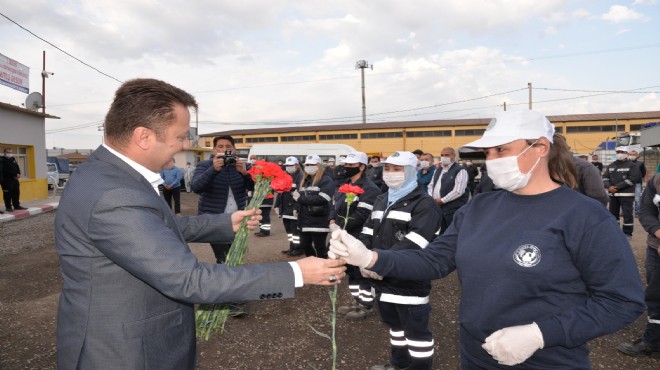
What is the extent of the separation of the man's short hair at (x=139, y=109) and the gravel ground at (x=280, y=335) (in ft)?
9.27

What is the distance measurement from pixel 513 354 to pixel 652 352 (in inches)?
137

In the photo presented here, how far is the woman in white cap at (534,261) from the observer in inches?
63.8

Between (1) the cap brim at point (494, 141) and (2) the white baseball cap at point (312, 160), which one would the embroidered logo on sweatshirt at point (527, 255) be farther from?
(2) the white baseball cap at point (312, 160)

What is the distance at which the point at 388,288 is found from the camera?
3541 mm

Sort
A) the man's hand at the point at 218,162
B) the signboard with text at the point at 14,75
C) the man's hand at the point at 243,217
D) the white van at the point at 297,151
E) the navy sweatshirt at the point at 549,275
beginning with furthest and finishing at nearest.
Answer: the white van at the point at 297,151 → the signboard with text at the point at 14,75 → the man's hand at the point at 218,162 → the man's hand at the point at 243,217 → the navy sweatshirt at the point at 549,275

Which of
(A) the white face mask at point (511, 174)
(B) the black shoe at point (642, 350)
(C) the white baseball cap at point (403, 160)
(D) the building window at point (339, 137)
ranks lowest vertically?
(B) the black shoe at point (642, 350)

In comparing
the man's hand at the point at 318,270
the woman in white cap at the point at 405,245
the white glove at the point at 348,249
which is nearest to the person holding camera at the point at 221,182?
the woman in white cap at the point at 405,245

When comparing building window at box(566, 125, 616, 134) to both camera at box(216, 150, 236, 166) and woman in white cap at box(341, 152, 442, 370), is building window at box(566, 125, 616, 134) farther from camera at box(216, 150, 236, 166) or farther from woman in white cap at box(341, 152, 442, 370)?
camera at box(216, 150, 236, 166)

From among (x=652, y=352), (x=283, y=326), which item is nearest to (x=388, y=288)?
(x=283, y=326)

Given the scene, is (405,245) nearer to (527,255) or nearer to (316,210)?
(527,255)

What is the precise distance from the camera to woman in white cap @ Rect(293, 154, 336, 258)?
6855mm

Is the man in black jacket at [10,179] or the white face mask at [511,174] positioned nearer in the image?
the white face mask at [511,174]

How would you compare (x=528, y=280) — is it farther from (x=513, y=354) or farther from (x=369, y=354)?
(x=369, y=354)

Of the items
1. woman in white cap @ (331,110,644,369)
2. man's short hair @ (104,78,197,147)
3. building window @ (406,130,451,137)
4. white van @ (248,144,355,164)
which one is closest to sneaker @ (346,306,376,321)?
woman in white cap @ (331,110,644,369)
